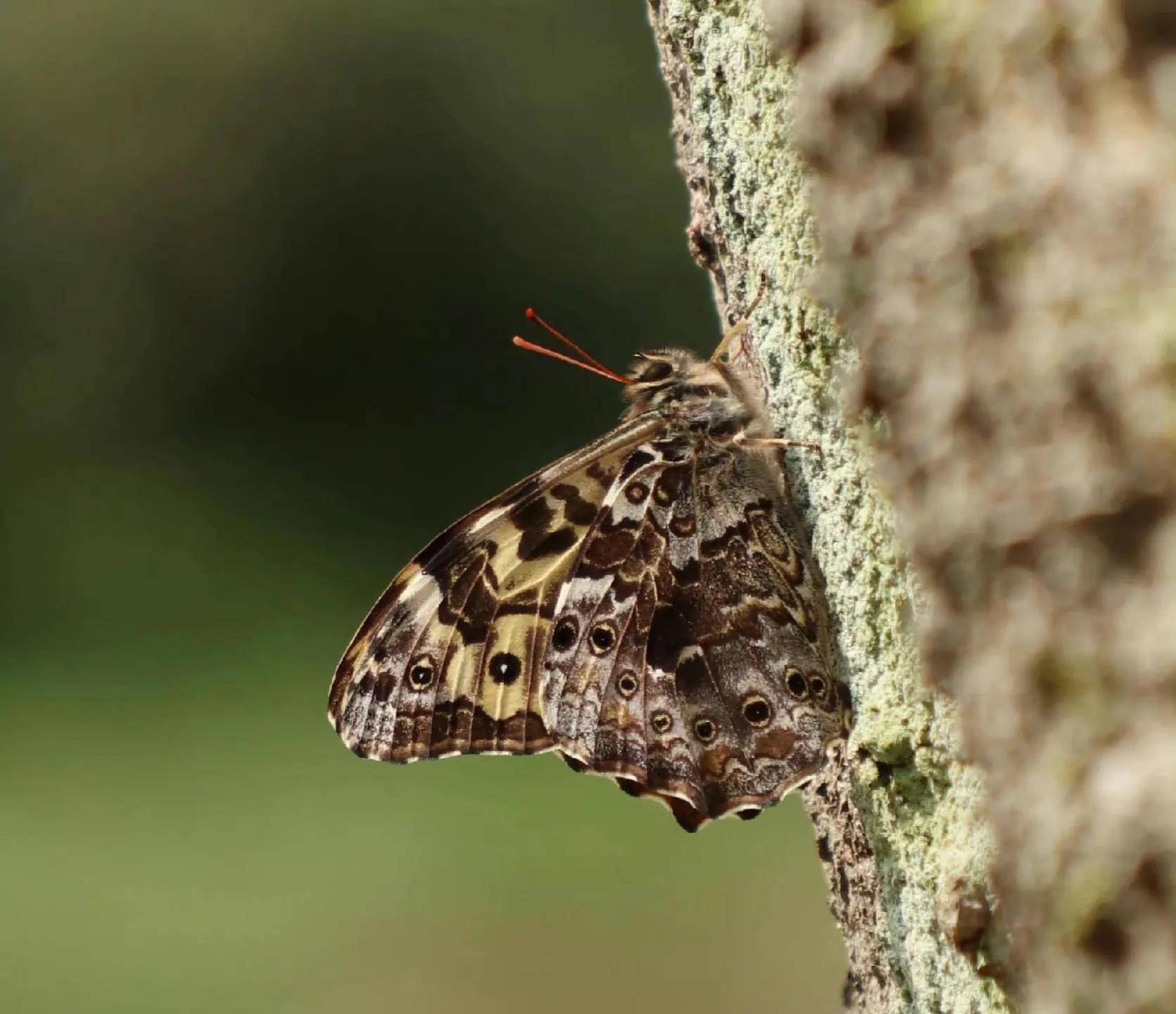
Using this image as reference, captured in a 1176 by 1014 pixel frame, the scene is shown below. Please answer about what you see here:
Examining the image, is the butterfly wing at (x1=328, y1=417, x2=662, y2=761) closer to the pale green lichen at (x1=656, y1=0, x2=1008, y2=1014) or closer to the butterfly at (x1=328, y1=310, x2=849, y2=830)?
the butterfly at (x1=328, y1=310, x2=849, y2=830)

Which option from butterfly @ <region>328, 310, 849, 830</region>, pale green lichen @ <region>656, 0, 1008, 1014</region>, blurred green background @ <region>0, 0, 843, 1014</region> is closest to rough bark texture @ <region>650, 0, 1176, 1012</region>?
pale green lichen @ <region>656, 0, 1008, 1014</region>

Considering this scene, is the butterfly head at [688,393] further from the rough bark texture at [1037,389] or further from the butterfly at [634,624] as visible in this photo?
the rough bark texture at [1037,389]

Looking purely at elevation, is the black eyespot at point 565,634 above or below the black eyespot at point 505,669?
above

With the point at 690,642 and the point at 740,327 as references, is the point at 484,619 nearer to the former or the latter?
the point at 690,642

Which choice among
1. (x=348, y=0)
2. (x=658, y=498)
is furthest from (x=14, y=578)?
(x=658, y=498)

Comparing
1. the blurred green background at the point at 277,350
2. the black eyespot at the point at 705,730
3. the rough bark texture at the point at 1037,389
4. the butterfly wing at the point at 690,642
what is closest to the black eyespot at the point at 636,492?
the butterfly wing at the point at 690,642

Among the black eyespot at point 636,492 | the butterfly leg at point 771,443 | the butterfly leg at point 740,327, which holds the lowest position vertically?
the butterfly leg at point 771,443

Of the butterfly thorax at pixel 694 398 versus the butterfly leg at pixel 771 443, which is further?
the butterfly thorax at pixel 694 398

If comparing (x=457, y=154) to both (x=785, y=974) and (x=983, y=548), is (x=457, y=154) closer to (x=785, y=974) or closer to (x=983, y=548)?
(x=785, y=974)
